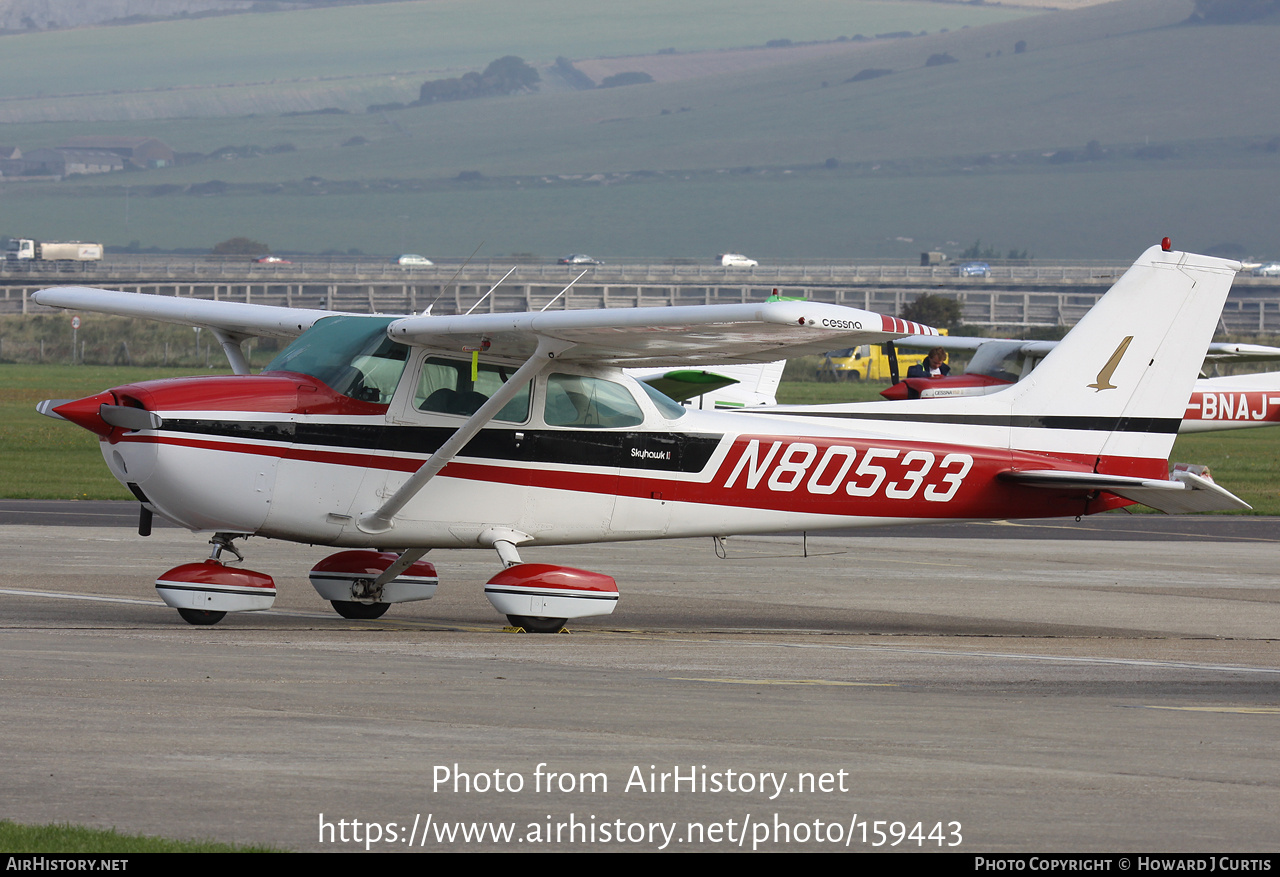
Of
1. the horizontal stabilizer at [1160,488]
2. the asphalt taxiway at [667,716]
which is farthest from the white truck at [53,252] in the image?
the horizontal stabilizer at [1160,488]

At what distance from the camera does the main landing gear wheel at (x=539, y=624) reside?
10.6m

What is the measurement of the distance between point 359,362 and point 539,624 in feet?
7.14

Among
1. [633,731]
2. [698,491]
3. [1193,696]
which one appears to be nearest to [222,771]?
[633,731]

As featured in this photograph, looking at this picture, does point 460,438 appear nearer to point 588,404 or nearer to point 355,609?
point 588,404

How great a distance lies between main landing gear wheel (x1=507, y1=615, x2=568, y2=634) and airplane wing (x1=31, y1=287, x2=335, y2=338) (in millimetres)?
2810

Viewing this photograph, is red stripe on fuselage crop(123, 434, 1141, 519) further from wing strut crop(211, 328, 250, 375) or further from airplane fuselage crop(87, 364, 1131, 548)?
wing strut crop(211, 328, 250, 375)

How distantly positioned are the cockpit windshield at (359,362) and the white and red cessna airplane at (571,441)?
0.05ft

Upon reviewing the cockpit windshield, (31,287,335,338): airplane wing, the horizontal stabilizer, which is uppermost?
(31,287,335,338): airplane wing

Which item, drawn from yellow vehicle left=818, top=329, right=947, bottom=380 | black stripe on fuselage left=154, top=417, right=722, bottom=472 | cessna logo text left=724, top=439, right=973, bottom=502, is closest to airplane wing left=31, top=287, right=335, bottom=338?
black stripe on fuselage left=154, top=417, right=722, bottom=472

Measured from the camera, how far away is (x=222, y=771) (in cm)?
594

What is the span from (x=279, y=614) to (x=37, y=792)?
5.93m

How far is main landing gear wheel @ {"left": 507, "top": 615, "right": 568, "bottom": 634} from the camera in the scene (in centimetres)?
1060

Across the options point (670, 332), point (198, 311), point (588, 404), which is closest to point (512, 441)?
point (588, 404)

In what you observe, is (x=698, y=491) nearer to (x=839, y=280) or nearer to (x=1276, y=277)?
(x=839, y=280)
